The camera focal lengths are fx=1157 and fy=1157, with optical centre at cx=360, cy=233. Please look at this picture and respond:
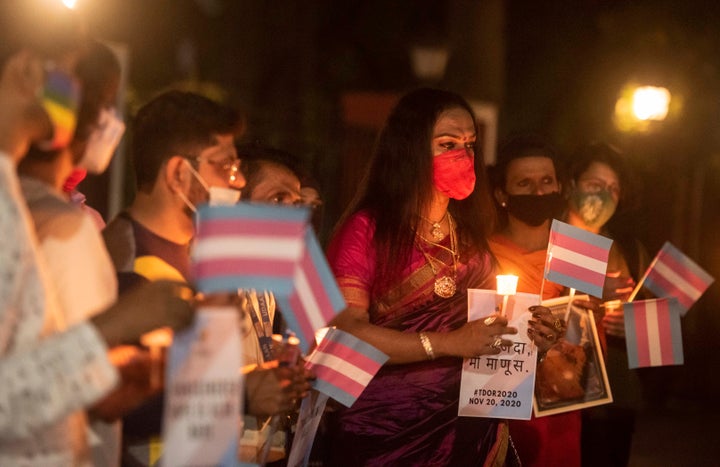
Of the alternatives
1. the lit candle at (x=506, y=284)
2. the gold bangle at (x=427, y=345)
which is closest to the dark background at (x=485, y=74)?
the lit candle at (x=506, y=284)

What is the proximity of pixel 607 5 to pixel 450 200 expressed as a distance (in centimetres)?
1228

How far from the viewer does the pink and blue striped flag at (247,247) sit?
3.15m

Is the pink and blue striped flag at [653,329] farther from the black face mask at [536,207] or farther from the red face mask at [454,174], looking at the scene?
the red face mask at [454,174]

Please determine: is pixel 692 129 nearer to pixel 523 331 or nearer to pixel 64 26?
pixel 523 331

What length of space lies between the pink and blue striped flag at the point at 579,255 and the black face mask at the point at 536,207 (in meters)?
0.67

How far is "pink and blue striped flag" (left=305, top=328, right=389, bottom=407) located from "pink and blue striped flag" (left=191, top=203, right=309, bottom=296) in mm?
1371

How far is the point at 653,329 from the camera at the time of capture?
5422 mm

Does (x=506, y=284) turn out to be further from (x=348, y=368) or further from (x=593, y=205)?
(x=593, y=205)

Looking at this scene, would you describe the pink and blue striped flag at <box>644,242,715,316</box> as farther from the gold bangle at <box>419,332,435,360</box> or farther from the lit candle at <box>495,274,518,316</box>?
the gold bangle at <box>419,332,435,360</box>

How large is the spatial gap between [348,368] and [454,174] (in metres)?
1.00

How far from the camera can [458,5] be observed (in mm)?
14367

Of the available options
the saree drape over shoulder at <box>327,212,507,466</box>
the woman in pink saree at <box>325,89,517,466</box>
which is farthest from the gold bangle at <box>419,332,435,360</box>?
the saree drape over shoulder at <box>327,212,507,466</box>

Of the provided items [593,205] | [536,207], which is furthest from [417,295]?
[593,205]

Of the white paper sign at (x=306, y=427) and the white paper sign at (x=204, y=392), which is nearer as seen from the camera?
the white paper sign at (x=204, y=392)
